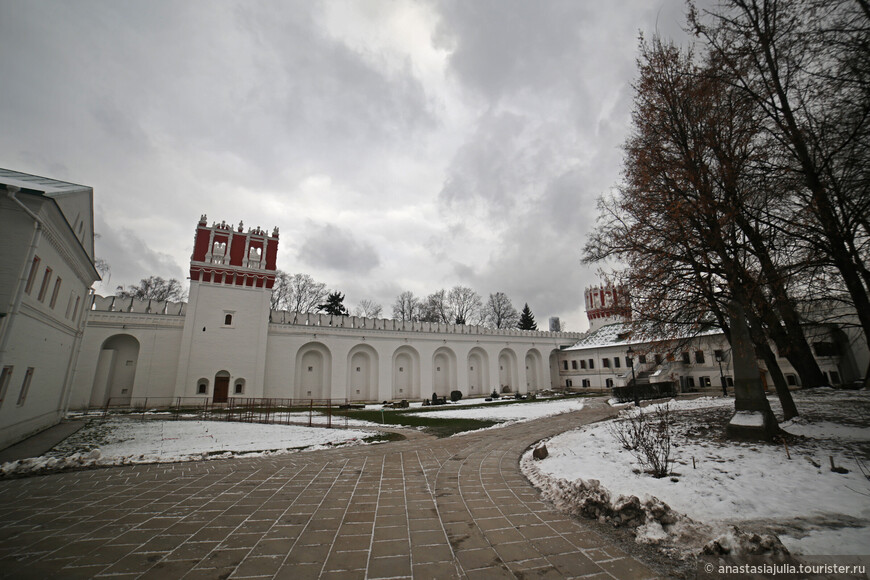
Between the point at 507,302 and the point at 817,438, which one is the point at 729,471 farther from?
the point at 507,302

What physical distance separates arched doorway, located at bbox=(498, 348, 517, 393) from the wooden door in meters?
24.7

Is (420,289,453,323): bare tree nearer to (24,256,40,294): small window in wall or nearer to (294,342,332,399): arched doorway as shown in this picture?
(294,342,332,399): arched doorway

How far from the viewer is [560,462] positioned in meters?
6.69

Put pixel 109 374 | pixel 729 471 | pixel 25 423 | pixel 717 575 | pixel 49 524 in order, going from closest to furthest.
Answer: pixel 717 575 < pixel 49 524 < pixel 729 471 < pixel 25 423 < pixel 109 374

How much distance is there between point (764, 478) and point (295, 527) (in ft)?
20.8

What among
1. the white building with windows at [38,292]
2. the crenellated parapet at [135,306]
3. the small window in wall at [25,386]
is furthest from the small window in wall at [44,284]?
the crenellated parapet at [135,306]

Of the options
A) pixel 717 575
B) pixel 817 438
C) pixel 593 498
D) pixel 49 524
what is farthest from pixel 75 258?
pixel 817 438

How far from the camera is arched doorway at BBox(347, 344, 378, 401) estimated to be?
100 ft

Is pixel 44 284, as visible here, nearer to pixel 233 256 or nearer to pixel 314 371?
pixel 233 256

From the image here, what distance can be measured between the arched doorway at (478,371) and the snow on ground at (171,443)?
79.0 ft

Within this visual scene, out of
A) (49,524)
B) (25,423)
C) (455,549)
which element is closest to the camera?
(455,549)

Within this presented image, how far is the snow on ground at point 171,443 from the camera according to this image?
24.5 feet

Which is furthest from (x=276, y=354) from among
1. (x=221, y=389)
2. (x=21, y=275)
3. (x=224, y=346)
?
(x=21, y=275)

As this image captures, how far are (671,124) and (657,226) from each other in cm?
238
